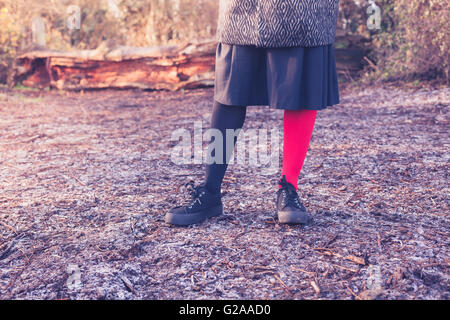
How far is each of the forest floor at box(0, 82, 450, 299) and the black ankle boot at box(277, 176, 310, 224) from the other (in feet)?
0.15

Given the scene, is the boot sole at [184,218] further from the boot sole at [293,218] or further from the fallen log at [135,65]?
the fallen log at [135,65]

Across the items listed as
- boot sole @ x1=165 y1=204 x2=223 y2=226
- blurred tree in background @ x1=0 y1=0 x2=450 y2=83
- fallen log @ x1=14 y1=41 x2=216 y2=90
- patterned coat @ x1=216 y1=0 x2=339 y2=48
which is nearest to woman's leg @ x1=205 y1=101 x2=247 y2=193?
boot sole @ x1=165 y1=204 x2=223 y2=226

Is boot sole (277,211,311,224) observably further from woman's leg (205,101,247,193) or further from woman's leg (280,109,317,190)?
woman's leg (205,101,247,193)

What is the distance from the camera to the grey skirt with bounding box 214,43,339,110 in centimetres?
180

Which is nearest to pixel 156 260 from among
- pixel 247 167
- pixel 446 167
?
pixel 247 167

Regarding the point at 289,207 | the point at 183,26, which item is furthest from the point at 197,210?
the point at 183,26

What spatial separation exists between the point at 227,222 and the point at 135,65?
16.0 ft

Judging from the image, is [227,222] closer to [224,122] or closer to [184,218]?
[184,218]

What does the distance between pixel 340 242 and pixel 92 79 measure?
5617 mm

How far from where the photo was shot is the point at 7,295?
4.78ft

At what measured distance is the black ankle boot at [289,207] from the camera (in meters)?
1.94

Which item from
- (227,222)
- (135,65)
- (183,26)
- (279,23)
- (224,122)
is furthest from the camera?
(183,26)

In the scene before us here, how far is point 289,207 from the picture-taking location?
6.47 feet
